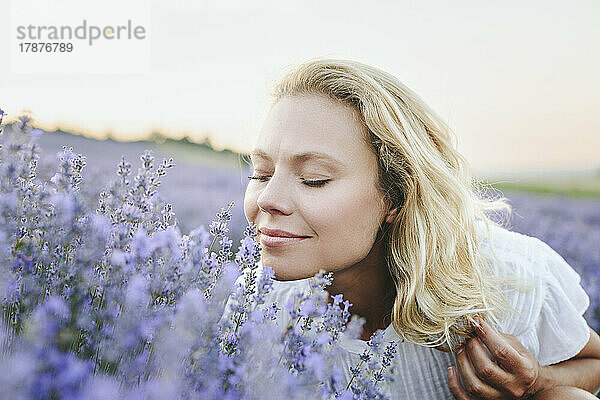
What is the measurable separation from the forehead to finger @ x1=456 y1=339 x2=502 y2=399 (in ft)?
2.00

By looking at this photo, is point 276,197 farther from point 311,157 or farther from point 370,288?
point 370,288

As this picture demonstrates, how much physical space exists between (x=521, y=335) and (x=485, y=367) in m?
0.39

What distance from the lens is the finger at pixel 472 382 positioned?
1.64 m

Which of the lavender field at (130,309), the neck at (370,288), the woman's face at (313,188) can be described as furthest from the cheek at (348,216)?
the lavender field at (130,309)

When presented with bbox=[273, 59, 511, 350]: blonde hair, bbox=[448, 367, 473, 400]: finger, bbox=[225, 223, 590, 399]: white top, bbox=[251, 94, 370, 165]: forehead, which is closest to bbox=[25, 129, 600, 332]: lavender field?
bbox=[251, 94, 370, 165]: forehead

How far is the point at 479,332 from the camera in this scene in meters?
1.69

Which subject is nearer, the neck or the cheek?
the cheek

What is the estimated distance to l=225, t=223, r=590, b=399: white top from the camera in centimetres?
192

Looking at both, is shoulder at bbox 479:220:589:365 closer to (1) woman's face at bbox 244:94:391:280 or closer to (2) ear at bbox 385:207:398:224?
(2) ear at bbox 385:207:398:224

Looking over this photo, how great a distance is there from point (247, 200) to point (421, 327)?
619 mm

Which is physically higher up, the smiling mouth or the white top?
the smiling mouth

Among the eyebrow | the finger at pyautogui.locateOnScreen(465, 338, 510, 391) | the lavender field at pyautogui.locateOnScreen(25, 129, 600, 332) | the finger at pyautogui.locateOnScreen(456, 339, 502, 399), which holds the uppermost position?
the eyebrow

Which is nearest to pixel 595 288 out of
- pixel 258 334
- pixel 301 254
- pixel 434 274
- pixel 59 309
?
pixel 434 274

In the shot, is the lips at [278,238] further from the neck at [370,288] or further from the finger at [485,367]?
the finger at [485,367]
